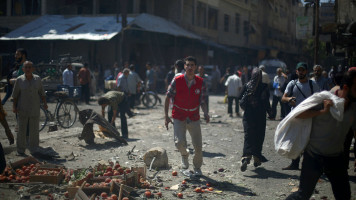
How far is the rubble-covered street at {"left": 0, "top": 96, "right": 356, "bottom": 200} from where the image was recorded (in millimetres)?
5445

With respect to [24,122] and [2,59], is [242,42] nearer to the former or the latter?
[2,59]

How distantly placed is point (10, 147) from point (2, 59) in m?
20.6

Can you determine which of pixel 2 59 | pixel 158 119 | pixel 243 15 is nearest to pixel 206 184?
pixel 158 119

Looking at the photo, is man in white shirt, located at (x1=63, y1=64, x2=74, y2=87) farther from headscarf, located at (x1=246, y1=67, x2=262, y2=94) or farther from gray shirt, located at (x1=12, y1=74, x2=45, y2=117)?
headscarf, located at (x1=246, y1=67, x2=262, y2=94)

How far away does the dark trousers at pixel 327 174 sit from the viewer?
3797 millimetres

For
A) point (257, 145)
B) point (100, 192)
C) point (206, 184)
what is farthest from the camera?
point (257, 145)

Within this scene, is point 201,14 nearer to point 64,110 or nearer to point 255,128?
point 64,110

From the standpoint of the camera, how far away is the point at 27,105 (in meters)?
7.51

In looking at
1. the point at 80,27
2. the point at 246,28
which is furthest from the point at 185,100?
the point at 246,28

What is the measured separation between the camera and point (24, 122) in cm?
757

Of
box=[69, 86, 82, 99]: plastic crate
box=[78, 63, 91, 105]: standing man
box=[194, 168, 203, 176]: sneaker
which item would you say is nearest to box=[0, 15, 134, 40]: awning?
box=[78, 63, 91, 105]: standing man

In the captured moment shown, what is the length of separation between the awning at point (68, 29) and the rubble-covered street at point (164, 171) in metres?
12.5

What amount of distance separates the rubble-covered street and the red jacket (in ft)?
3.14

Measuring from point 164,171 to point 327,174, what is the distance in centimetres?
333
